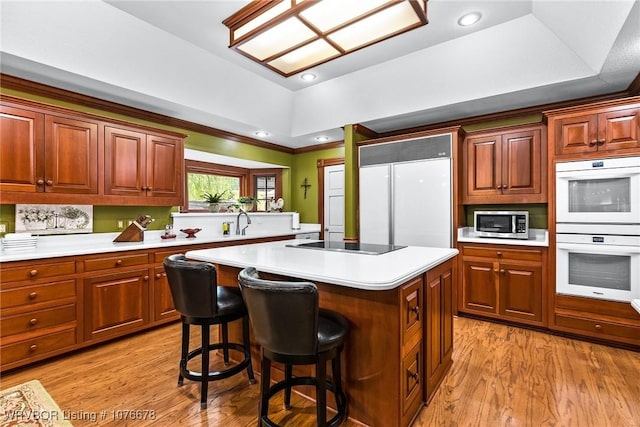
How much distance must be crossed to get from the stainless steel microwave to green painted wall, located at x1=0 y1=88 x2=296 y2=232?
3.27 metres

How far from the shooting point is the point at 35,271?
2402mm

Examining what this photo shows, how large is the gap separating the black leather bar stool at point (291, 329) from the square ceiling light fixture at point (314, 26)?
1.64 meters

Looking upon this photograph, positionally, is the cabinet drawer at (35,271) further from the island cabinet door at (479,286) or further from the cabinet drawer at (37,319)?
the island cabinet door at (479,286)

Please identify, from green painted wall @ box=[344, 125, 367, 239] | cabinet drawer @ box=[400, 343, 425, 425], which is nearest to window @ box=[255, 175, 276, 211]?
green painted wall @ box=[344, 125, 367, 239]

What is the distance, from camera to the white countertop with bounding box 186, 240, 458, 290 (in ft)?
4.77

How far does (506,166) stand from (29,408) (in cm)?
464

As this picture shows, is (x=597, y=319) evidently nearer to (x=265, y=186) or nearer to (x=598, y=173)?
(x=598, y=173)

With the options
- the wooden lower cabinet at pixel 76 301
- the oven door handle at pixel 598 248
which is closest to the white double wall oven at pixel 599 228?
the oven door handle at pixel 598 248

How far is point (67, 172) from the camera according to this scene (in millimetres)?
2828

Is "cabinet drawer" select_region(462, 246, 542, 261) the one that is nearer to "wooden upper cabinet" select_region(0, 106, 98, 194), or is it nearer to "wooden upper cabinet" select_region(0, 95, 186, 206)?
"wooden upper cabinet" select_region(0, 95, 186, 206)

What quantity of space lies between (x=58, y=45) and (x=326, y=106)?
2956 mm

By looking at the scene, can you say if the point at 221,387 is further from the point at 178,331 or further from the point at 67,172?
the point at 67,172

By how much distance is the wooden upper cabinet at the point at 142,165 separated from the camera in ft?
10.3

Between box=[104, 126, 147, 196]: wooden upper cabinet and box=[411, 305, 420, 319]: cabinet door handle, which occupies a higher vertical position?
box=[104, 126, 147, 196]: wooden upper cabinet
